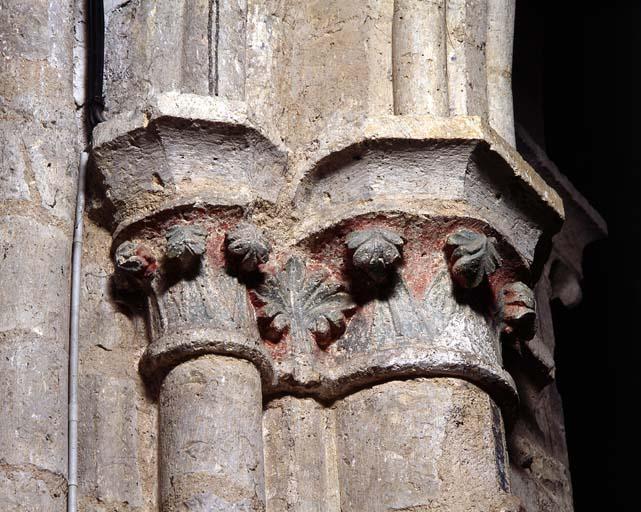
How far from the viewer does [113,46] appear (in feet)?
11.7

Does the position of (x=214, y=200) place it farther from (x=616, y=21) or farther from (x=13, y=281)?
(x=616, y=21)

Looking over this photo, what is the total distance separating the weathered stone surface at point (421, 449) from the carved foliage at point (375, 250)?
8.6 inches

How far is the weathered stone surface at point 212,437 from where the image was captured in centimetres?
307

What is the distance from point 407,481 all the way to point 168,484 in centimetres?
42

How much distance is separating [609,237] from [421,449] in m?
2.85

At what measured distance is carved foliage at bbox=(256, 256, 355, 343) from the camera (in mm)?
3334

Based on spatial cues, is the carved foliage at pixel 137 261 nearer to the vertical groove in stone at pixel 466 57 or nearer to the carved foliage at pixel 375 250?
the carved foliage at pixel 375 250

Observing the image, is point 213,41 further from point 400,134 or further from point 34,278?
point 34,278

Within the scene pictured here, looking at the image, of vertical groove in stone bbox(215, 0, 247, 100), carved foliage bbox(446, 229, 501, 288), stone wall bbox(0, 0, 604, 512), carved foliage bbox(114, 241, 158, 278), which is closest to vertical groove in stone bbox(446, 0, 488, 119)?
stone wall bbox(0, 0, 604, 512)

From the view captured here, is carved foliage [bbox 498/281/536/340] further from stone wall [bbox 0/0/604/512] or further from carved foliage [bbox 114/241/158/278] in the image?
carved foliage [bbox 114/241/158/278]

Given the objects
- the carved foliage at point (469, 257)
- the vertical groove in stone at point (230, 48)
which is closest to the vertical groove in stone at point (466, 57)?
the carved foliage at point (469, 257)

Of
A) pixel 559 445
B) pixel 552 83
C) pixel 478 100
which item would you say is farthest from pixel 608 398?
pixel 478 100

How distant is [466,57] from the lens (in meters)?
3.58

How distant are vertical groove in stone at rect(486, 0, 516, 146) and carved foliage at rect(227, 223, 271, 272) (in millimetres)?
Answer: 602
